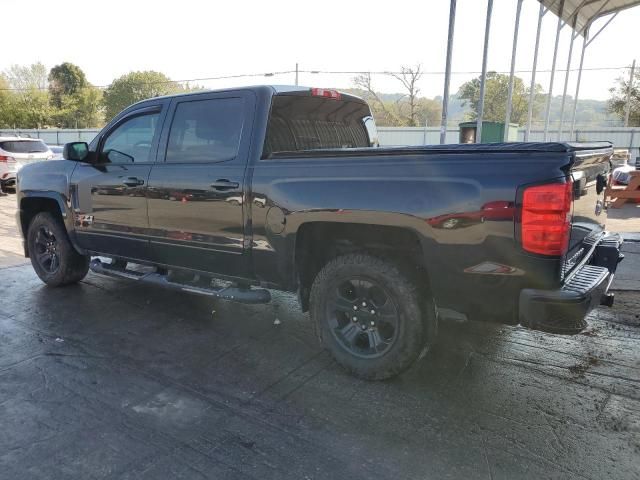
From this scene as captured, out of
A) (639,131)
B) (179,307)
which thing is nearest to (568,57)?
(639,131)

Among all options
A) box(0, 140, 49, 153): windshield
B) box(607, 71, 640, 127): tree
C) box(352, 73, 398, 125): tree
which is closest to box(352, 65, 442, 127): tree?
box(352, 73, 398, 125): tree

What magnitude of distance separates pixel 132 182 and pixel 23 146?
1256cm

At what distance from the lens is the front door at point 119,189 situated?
4.51m

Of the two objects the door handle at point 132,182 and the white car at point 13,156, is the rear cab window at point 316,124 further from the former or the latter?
the white car at point 13,156

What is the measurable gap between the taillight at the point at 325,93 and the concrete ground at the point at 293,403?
2.08 meters

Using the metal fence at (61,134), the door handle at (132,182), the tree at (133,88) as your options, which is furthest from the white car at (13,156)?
the tree at (133,88)

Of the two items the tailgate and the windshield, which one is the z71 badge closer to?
the tailgate

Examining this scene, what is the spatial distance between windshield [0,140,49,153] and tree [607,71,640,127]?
40.4m

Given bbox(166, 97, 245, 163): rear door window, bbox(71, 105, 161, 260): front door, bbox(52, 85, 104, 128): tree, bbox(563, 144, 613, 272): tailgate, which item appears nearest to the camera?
bbox(563, 144, 613, 272): tailgate

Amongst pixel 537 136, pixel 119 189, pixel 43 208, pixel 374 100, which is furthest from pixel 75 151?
pixel 374 100

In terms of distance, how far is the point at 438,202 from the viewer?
2.92 meters

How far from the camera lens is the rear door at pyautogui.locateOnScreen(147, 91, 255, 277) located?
12.7ft

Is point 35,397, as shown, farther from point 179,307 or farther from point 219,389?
point 179,307

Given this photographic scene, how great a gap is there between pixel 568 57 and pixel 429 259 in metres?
20.9
